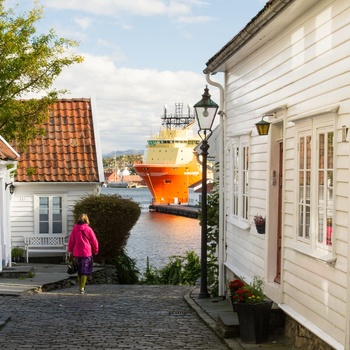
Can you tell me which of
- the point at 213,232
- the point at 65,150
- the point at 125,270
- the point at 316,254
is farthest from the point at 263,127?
the point at 65,150

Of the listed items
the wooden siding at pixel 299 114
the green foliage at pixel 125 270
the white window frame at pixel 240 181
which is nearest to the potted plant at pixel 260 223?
the wooden siding at pixel 299 114

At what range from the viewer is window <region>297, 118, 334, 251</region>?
7.80 m

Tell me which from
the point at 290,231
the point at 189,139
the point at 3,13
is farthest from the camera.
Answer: the point at 189,139

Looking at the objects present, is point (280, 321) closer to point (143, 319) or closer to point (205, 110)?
point (143, 319)

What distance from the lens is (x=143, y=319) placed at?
12031mm

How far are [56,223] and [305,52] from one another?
16.9 m

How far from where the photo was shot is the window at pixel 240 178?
12.4 m

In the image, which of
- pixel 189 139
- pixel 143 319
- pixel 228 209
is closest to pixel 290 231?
pixel 143 319

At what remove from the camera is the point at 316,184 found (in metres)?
8.20

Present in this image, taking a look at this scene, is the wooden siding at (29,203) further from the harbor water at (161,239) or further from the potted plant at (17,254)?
the harbor water at (161,239)

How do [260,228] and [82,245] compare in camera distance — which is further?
[82,245]

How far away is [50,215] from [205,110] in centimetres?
1150

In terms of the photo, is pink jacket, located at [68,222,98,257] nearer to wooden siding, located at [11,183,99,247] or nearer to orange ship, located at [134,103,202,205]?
wooden siding, located at [11,183,99,247]

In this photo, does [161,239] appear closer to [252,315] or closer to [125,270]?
[125,270]
